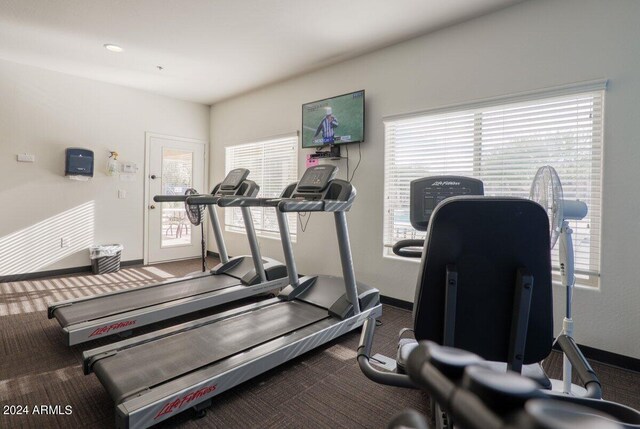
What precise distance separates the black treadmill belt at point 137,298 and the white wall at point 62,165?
2173 millimetres

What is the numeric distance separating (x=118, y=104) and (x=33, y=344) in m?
3.87

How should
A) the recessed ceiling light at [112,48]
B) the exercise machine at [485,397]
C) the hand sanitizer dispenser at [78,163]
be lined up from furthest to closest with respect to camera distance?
the hand sanitizer dispenser at [78,163]
the recessed ceiling light at [112,48]
the exercise machine at [485,397]

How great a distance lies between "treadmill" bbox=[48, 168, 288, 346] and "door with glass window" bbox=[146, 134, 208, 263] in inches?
77.8

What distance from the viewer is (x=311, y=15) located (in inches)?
122

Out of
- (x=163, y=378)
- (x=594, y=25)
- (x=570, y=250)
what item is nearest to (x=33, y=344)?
(x=163, y=378)

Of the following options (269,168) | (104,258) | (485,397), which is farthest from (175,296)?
(485,397)

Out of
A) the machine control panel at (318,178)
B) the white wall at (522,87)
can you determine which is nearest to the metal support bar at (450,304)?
the machine control panel at (318,178)

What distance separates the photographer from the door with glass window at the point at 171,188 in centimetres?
556

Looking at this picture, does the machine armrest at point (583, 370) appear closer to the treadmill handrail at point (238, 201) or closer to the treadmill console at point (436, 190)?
the treadmill console at point (436, 190)

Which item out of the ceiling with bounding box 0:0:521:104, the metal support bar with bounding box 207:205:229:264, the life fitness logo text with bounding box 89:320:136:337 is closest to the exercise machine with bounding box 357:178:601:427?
the life fitness logo text with bounding box 89:320:136:337

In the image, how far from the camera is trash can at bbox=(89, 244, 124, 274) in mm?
4809

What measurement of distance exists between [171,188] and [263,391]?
4.65 meters

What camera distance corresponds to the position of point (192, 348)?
2.22 meters

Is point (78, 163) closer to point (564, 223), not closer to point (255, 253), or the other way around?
point (255, 253)
